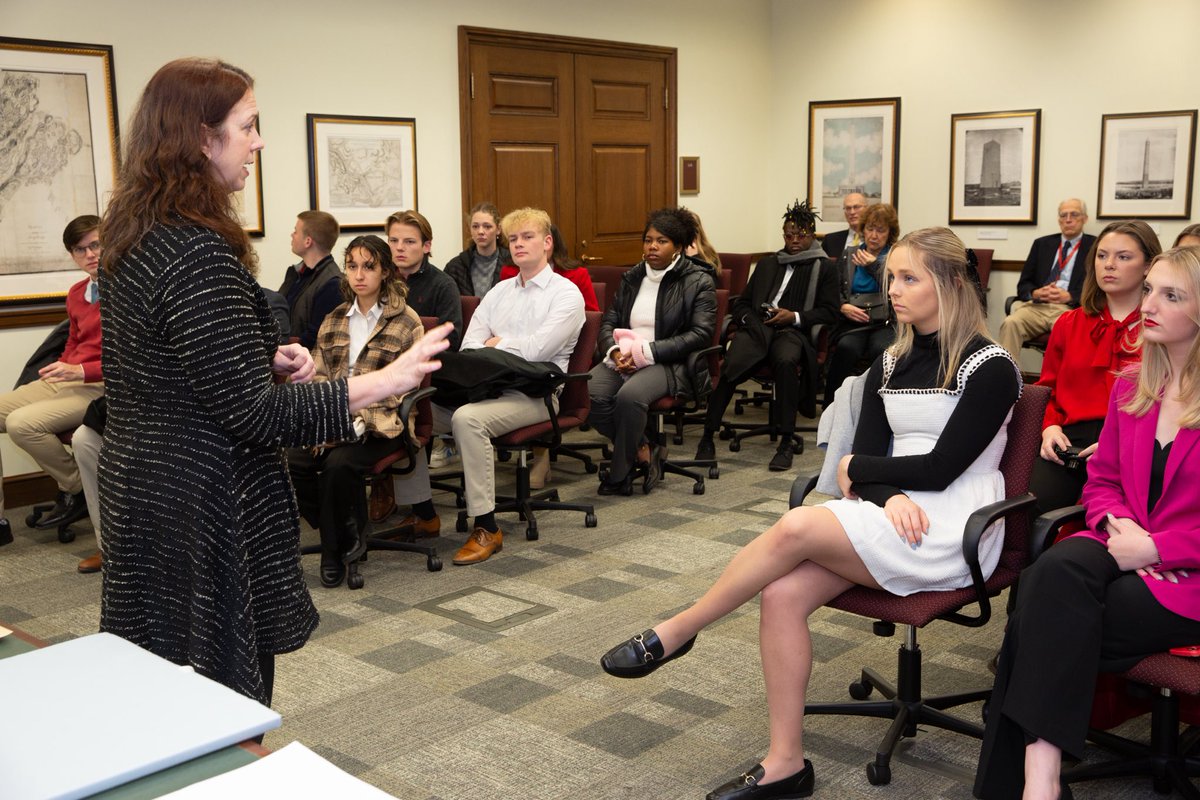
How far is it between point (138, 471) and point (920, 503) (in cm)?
192

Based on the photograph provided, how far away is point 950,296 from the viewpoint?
10.0ft

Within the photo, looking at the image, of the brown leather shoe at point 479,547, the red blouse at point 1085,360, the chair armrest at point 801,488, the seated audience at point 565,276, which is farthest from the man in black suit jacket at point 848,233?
the chair armrest at point 801,488

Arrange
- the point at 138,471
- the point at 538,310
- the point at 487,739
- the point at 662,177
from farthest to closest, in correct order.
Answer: the point at 662,177
the point at 538,310
the point at 487,739
the point at 138,471

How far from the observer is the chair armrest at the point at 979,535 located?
9.23ft

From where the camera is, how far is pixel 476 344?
566 centimetres

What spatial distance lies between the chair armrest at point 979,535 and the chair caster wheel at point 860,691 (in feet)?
1.84

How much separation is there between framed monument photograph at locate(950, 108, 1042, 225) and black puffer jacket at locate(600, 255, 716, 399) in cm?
385

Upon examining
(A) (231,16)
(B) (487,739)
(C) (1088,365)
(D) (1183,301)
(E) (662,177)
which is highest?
(A) (231,16)

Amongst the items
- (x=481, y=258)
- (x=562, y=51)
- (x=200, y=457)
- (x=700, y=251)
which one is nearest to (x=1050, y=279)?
(x=700, y=251)

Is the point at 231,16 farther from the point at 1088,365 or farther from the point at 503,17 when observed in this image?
the point at 1088,365

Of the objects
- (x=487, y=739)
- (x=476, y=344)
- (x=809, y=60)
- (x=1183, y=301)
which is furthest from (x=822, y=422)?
(x=809, y=60)

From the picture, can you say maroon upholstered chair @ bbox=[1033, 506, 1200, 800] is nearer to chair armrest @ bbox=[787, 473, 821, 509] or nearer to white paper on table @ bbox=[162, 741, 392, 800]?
chair armrest @ bbox=[787, 473, 821, 509]

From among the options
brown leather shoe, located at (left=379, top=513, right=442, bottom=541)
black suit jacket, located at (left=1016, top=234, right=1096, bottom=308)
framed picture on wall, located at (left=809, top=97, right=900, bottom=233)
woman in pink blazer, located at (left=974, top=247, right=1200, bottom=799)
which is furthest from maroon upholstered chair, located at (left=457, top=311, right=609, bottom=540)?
framed picture on wall, located at (left=809, top=97, right=900, bottom=233)

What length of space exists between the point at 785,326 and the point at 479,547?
2.86 metres
